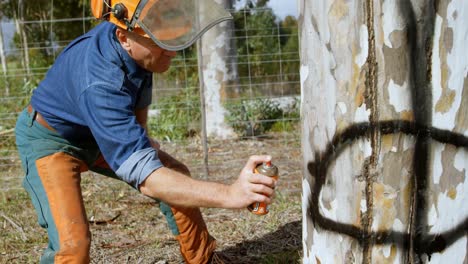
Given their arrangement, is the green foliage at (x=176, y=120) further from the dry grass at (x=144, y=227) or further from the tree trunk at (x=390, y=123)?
the tree trunk at (x=390, y=123)

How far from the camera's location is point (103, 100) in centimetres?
245

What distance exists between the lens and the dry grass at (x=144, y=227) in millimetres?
4055

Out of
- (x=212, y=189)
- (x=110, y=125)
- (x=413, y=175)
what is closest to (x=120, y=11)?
(x=110, y=125)

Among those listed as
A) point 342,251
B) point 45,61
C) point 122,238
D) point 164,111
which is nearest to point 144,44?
point 342,251

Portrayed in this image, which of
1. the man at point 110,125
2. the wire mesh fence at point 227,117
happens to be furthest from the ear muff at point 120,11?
the wire mesh fence at point 227,117

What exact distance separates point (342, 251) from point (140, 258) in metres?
2.35

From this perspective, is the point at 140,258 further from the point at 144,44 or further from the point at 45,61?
the point at 45,61

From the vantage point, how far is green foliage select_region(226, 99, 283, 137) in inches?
307

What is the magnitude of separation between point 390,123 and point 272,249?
2451mm

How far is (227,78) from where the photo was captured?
7.75 m

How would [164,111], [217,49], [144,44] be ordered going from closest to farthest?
[144,44] → [217,49] → [164,111]

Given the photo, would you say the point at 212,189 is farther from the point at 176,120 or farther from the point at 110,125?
the point at 176,120

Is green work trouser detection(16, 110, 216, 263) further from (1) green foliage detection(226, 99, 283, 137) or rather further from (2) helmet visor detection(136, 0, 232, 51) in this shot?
(1) green foliage detection(226, 99, 283, 137)

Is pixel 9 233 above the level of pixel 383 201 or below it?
below
